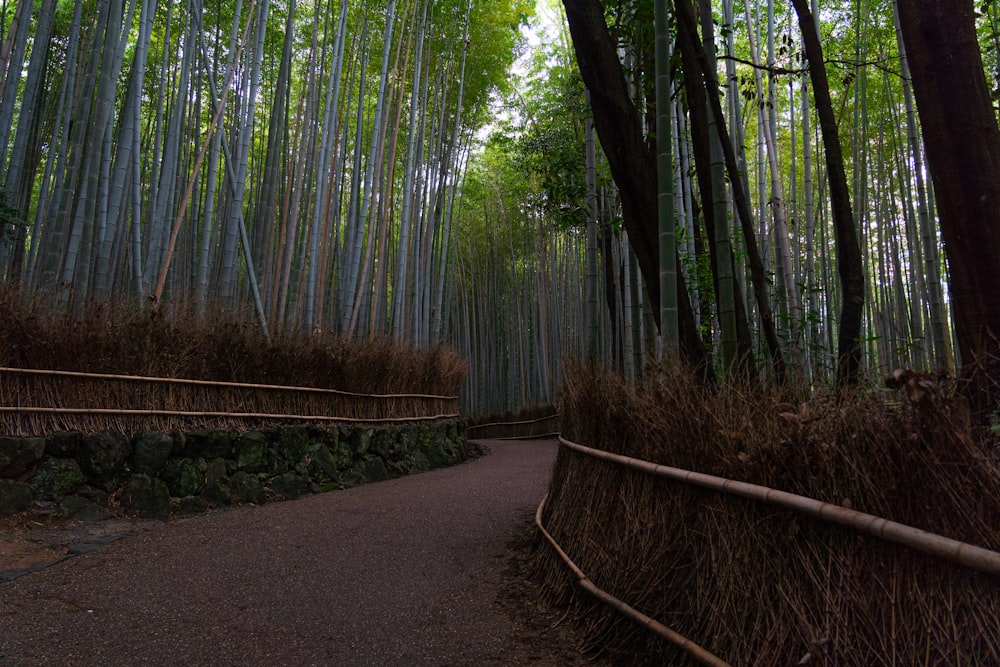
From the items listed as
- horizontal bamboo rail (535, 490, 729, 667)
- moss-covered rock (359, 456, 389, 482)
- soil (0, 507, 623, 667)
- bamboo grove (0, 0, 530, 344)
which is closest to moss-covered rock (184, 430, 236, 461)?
soil (0, 507, 623, 667)

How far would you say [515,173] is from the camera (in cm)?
1062

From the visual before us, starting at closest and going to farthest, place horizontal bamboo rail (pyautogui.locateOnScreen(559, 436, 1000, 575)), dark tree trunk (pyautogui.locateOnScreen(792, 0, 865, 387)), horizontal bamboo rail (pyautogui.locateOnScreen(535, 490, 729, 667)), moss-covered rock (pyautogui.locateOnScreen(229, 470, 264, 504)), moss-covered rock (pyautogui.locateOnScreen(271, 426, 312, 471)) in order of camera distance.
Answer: horizontal bamboo rail (pyautogui.locateOnScreen(559, 436, 1000, 575)) → horizontal bamboo rail (pyautogui.locateOnScreen(535, 490, 729, 667)) → dark tree trunk (pyautogui.locateOnScreen(792, 0, 865, 387)) → moss-covered rock (pyautogui.locateOnScreen(229, 470, 264, 504)) → moss-covered rock (pyautogui.locateOnScreen(271, 426, 312, 471))

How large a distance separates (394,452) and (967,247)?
490 centimetres

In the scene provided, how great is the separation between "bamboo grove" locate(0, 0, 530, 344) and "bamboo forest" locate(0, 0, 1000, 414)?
4 cm

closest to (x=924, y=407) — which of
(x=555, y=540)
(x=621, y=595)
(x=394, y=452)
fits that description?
(x=621, y=595)

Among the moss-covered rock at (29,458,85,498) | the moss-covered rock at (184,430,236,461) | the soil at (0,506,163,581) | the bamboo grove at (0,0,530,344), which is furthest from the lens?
the bamboo grove at (0,0,530,344)

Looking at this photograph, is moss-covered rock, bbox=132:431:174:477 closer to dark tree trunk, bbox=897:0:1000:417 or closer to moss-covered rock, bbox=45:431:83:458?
moss-covered rock, bbox=45:431:83:458

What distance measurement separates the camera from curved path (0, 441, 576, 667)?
1806 mm

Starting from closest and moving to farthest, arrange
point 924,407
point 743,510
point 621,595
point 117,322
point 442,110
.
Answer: point 924,407 → point 743,510 → point 621,595 → point 117,322 → point 442,110

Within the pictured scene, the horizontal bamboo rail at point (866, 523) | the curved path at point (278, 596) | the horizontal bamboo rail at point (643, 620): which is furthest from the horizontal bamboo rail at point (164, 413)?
the horizontal bamboo rail at point (866, 523)

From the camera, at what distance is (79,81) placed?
247 inches

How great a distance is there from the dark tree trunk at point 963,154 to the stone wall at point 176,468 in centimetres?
365

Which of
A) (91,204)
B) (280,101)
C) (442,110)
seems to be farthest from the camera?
(442,110)

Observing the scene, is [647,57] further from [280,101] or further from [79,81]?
[79,81]
